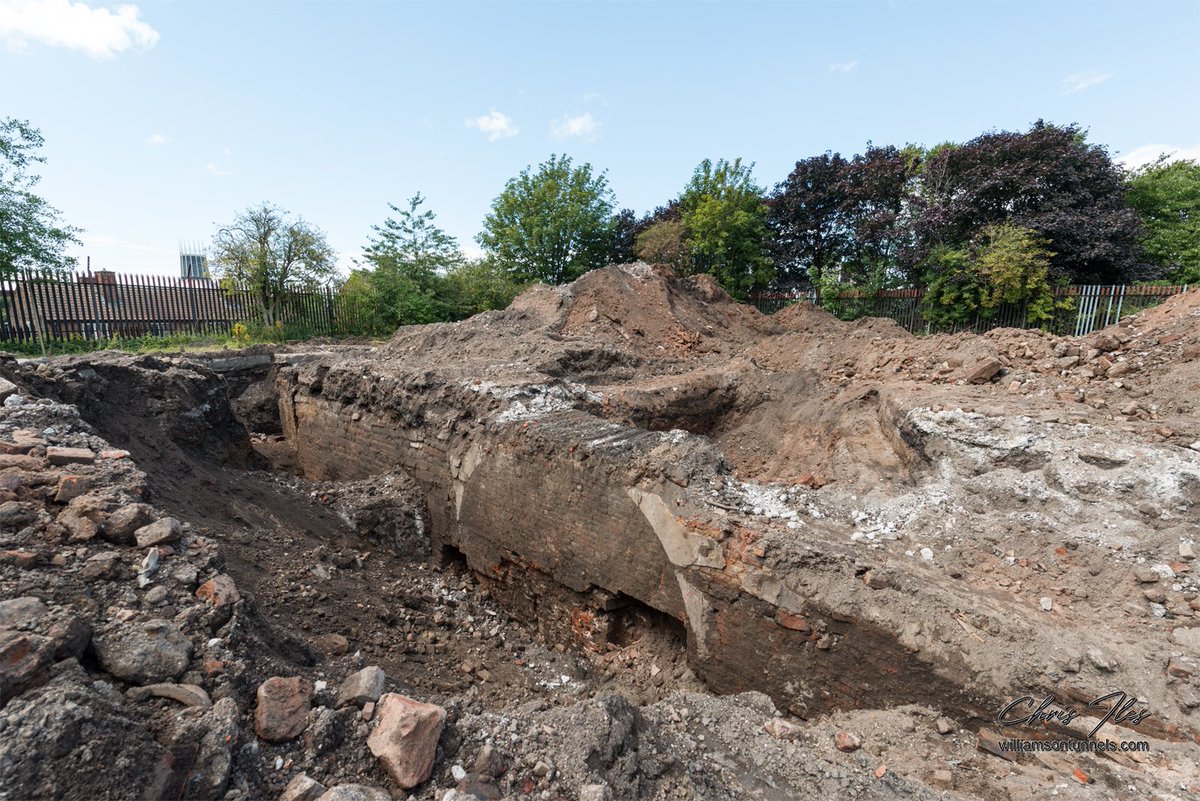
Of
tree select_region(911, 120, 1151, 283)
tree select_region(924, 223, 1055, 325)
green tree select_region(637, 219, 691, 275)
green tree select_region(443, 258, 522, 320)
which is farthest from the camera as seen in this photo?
green tree select_region(637, 219, 691, 275)

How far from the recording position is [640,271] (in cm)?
1145

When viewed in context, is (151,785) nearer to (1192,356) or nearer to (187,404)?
(187,404)

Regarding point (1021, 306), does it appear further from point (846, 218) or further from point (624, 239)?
point (624, 239)

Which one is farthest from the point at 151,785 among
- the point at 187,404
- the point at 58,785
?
the point at 187,404

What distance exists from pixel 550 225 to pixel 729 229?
6348 mm

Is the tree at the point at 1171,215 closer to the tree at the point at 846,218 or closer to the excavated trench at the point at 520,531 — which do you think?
the tree at the point at 846,218

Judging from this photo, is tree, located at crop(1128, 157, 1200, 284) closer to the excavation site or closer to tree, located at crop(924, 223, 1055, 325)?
tree, located at crop(924, 223, 1055, 325)

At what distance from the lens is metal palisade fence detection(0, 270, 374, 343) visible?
1143 centimetres

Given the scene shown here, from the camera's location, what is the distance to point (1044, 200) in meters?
13.5

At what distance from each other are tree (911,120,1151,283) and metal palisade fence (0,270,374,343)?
1696cm

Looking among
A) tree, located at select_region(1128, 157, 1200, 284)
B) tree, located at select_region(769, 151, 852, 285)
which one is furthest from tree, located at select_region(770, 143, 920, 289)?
tree, located at select_region(1128, 157, 1200, 284)
